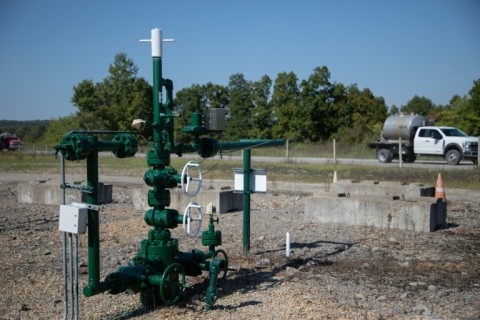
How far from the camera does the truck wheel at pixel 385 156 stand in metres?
31.1

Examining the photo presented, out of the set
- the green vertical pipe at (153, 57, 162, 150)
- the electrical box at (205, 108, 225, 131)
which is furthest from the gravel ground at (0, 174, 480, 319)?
the electrical box at (205, 108, 225, 131)

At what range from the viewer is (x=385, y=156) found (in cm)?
3120

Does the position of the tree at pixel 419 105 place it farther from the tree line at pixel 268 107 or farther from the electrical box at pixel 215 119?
the electrical box at pixel 215 119

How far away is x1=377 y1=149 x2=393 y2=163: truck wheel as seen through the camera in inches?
1226

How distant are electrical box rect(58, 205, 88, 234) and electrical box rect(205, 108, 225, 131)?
1.82 m

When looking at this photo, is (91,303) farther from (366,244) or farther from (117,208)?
(117,208)

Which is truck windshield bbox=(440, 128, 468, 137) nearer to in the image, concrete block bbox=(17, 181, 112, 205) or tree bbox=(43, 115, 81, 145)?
concrete block bbox=(17, 181, 112, 205)

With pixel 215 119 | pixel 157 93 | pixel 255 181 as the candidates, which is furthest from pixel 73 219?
pixel 255 181

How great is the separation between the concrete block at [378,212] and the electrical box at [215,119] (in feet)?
16.7

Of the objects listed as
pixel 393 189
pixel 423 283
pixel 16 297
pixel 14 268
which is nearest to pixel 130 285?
pixel 16 297

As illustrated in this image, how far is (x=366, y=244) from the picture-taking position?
9125 mm

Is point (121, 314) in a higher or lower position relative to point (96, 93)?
lower

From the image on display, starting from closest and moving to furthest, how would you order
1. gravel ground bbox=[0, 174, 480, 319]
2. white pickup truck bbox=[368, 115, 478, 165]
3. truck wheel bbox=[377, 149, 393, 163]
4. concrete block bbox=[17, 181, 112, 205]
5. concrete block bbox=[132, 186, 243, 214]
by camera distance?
gravel ground bbox=[0, 174, 480, 319], concrete block bbox=[132, 186, 243, 214], concrete block bbox=[17, 181, 112, 205], white pickup truck bbox=[368, 115, 478, 165], truck wheel bbox=[377, 149, 393, 163]

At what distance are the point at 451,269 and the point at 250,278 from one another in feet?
8.41
